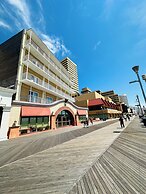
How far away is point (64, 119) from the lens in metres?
22.6

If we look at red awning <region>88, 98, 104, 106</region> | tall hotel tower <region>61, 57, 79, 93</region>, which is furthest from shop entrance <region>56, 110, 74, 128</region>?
tall hotel tower <region>61, 57, 79, 93</region>

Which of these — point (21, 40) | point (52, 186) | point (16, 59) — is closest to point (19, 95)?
point (16, 59)

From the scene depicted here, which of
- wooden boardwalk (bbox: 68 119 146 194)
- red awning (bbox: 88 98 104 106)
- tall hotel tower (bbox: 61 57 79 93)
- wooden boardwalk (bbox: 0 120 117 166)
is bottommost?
wooden boardwalk (bbox: 68 119 146 194)

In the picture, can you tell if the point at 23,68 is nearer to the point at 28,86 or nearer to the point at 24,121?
the point at 28,86

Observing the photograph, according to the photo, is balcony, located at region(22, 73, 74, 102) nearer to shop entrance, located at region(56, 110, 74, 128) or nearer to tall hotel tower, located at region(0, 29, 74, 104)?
tall hotel tower, located at region(0, 29, 74, 104)

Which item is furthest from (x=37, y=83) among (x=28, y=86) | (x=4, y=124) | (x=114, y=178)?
(x=114, y=178)

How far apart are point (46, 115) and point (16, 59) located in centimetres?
1117

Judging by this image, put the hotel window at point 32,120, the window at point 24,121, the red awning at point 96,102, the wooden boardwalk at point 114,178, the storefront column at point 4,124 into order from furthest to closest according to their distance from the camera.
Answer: the red awning at point 96,102
the hotel window at point 32,120
the window at point 24,121
the storefront column at point 4,124
the wooden boardwalk at point 114,178

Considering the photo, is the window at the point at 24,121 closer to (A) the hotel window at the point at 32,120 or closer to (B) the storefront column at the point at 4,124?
(A) the hotel window at the point at 32,120

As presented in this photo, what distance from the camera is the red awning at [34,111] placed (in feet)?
45.0

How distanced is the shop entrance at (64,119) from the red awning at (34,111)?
13.0 feet

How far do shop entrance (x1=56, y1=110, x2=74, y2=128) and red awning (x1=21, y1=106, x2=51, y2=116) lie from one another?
398cm

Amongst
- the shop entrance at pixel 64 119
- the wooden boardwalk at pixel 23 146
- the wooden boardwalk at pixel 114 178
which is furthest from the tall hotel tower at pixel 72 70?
the wooden boardwalk at pixel 114 178

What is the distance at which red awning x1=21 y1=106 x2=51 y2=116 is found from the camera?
13.7m
